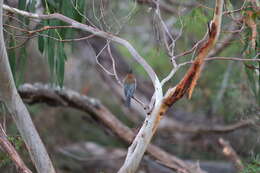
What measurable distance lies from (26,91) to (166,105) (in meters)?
2.39

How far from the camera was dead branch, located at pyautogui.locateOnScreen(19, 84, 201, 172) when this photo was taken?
505cm

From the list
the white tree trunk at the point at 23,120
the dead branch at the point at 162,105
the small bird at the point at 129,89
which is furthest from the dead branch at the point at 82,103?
the dead branch at the point at 162,105

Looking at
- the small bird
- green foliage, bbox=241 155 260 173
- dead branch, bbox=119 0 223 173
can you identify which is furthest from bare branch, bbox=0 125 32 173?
green foliage, bbox=241 155 260 173

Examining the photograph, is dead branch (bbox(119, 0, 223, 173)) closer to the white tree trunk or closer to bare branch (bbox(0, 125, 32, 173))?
the white tree trunk

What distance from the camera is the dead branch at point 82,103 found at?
5.05 m

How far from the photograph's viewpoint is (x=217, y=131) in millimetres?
6398

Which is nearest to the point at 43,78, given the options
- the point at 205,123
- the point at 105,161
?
the point at 105,161

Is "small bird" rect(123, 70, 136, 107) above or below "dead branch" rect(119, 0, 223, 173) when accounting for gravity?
below

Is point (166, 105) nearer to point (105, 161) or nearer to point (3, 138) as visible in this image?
point (3, 138)

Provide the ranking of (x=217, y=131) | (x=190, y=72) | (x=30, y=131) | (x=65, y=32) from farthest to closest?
(x=217, y=131), (x=65, y=32), (x=30, y=131), (x=190, y=72)

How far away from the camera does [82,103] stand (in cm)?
521

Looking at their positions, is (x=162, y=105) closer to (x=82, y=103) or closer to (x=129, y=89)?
(x=129, y=89)

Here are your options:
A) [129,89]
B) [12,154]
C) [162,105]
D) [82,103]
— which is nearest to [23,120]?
[12,154]

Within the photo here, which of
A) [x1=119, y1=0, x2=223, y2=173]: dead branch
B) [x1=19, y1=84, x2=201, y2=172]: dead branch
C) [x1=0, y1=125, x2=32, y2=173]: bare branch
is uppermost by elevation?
[x1=119, y1=0, x2=223, y2=173]: dead branch
